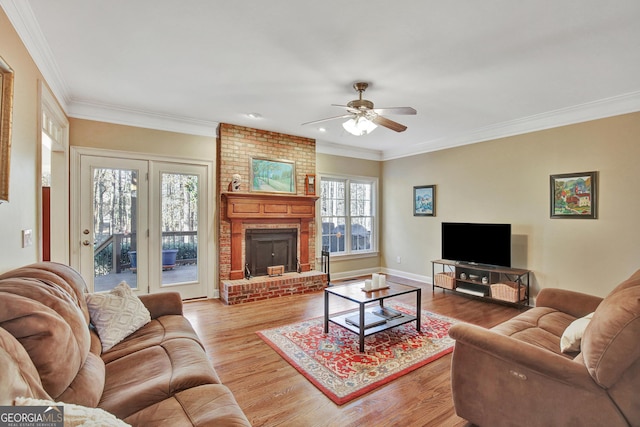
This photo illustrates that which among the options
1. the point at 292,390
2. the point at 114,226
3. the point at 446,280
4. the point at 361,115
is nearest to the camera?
the point at 292,390

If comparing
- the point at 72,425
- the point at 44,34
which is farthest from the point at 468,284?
the point at 44,34

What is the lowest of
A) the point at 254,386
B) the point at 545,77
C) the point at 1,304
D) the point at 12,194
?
the point at 254,386

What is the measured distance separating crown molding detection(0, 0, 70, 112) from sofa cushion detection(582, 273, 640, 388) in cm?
367

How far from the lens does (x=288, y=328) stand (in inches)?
136

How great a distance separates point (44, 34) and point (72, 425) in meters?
2.88

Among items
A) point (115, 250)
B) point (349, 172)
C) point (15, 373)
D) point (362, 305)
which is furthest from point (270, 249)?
point (15, 373)

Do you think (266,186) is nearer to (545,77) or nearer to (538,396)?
(545,77)

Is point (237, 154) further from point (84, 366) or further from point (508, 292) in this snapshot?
point (508, 292)

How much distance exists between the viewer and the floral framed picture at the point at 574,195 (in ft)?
12.5

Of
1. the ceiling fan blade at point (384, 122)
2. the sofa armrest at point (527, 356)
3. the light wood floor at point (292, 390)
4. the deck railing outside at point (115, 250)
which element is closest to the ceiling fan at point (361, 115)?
the ceiling fan blade at point (384, 122)

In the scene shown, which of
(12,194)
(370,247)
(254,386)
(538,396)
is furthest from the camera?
(370,247)

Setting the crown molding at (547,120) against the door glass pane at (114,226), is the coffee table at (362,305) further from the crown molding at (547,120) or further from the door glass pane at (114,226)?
the crown molding at (547,120)

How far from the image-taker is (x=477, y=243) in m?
4.68

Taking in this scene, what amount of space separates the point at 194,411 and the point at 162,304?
4.86 feet
